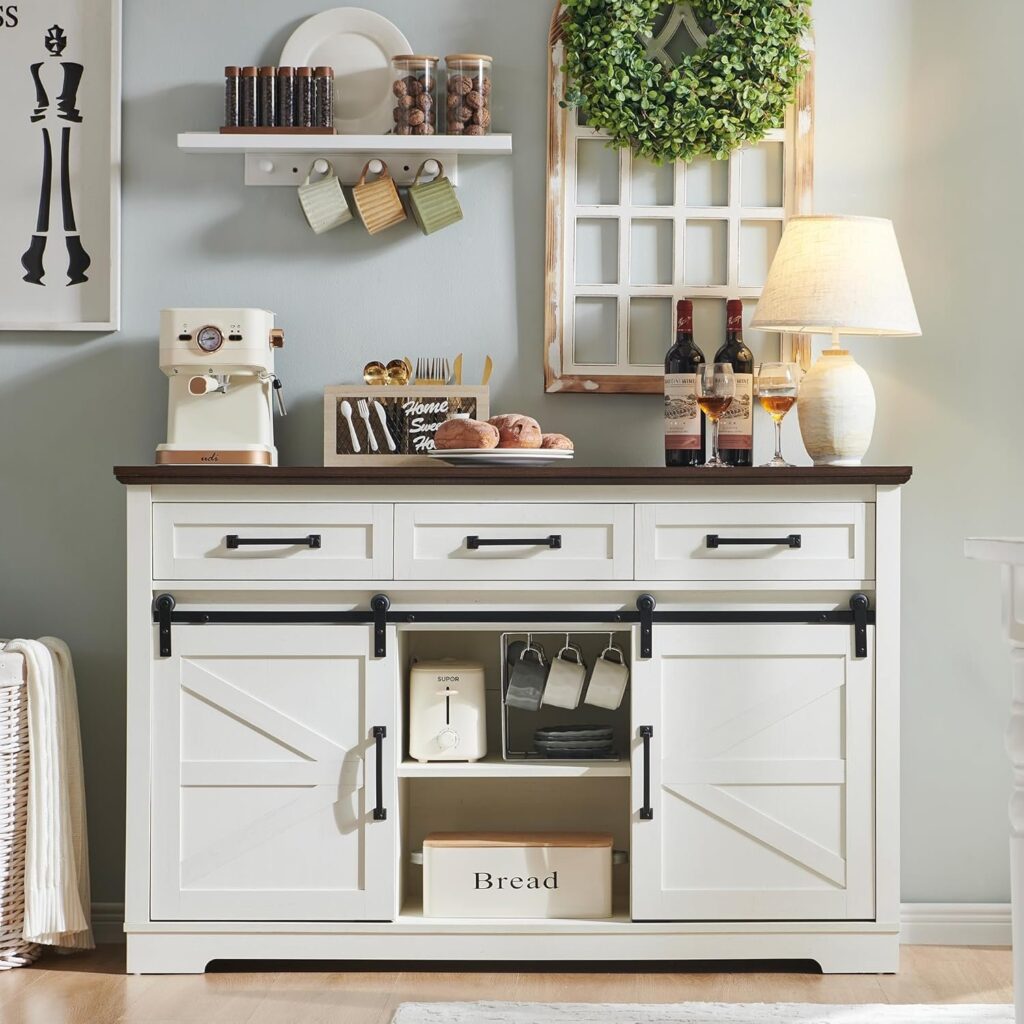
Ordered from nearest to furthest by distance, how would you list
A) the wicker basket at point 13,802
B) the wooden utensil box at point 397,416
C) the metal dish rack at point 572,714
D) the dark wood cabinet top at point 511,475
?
the dark wood cabinet top at point 511,475 < the wicker basket at point 13,802 < the wooden utensil box at point 397,416 < the metal dish rack at point 572,714

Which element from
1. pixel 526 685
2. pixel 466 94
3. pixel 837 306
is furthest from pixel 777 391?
pixel 466 94

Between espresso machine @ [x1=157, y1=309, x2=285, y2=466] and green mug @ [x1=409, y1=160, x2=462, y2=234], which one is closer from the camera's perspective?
espresso machine @ [x1=157, y1=309, x2=285, y2=466]

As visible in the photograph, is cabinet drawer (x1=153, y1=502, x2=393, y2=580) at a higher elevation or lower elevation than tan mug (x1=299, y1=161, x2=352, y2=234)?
lower

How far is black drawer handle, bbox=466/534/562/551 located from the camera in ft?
7.64

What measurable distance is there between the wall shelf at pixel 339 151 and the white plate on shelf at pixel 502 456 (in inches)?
28.3

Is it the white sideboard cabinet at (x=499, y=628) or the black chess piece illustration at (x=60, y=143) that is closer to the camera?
the white sideboard cabinet at (x=499, y=628)

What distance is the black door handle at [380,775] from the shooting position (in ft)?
7.70

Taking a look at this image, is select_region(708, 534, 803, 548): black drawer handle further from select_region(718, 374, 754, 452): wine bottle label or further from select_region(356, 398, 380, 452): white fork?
select_region(356, 398, 380, 452): white fork

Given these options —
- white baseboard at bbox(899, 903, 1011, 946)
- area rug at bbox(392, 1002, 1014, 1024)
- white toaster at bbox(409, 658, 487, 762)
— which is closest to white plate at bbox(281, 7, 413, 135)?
white toaster at bbox(409, 658, 487, 762)

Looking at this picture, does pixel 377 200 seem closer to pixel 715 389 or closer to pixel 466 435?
pixel 466 435

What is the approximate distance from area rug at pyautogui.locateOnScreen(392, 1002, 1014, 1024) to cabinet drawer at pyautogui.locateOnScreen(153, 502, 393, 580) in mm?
821

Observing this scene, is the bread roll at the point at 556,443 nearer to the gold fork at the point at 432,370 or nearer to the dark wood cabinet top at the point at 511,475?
the dark wood cabinet top at the point at 511,475

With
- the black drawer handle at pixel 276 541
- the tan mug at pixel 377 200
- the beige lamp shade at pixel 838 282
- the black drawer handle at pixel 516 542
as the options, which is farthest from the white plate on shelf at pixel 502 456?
the tan mug at pixel 377 200

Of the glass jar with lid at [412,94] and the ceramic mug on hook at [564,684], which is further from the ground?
the glass jar with lid at [412,94]
